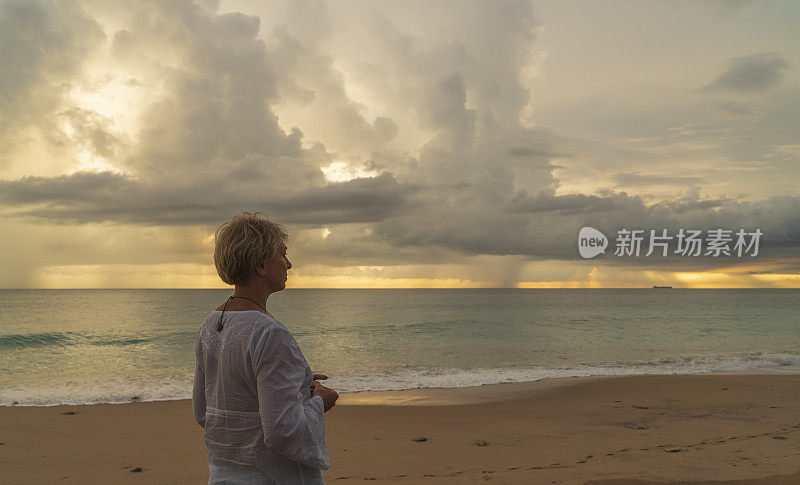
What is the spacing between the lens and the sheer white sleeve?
1.82 m

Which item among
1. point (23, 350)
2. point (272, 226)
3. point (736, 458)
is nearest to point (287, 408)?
point (272, 226)

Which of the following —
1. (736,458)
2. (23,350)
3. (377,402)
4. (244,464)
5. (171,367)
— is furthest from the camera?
(23,350)

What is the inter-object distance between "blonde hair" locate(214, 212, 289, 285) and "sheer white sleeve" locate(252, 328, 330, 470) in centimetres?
30

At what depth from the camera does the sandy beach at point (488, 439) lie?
6.37 meters

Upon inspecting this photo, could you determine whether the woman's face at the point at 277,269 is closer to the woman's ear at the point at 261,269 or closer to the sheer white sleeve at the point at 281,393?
the woman's ear at the point at 261,269

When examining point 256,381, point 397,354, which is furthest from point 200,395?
point 397,354

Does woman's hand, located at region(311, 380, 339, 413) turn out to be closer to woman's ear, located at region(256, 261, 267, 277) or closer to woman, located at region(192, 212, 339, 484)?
woman, located at region(192, 212, 339, 484)

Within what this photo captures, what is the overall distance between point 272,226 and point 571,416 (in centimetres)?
929

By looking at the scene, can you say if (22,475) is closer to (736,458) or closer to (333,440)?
(333,440)

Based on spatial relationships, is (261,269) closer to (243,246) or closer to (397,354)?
(243,246)

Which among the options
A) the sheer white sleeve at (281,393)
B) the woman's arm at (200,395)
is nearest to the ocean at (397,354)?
the woman's arm at (200,395)

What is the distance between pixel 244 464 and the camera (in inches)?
79.6

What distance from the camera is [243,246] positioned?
2.01 m

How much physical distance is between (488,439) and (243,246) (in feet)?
23.2
